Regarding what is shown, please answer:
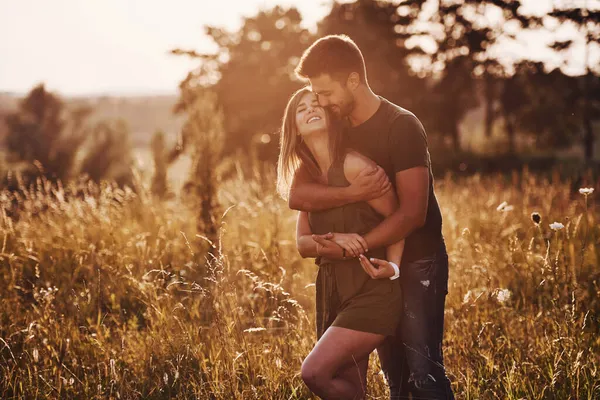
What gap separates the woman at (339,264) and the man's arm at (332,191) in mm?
52

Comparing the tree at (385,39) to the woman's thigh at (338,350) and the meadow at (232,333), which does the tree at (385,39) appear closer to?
the meadow at (232,333)

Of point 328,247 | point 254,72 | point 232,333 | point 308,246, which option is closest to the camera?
point 328,247

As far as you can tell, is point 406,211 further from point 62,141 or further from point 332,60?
point 62,141

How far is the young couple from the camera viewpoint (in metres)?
3.10

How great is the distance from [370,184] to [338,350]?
828 mm

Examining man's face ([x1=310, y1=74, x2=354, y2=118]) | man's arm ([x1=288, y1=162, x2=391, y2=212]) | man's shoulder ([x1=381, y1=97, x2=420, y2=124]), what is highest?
man's face ([x1=310, y1=74, x2=354, y2=118])

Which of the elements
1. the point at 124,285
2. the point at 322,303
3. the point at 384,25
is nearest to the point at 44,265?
the point at 124,285

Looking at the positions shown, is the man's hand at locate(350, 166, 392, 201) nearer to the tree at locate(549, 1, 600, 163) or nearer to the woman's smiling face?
the woman's smiling face

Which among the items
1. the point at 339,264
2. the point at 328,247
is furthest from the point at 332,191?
the point at 339,264

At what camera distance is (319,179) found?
11.2ft

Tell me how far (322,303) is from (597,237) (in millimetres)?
5469

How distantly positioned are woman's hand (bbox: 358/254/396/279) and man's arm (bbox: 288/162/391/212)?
31cm

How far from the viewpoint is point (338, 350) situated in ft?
9.77

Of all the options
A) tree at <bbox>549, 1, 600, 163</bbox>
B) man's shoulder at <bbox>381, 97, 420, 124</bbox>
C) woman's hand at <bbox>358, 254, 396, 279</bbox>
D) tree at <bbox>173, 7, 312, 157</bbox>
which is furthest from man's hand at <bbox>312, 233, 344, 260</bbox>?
tree at <bbox>173, 7, 312, 157</bbox>
